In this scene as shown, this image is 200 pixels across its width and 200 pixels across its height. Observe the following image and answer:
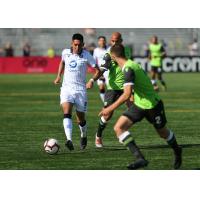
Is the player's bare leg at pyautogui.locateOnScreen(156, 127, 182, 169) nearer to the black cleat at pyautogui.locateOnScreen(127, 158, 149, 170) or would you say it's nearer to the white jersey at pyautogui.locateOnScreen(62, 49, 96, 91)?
the black cleat at pyautogui.locateOnScreen(127, 158, 149, 170)

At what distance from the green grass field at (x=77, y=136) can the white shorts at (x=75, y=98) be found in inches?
Answer: 35.8

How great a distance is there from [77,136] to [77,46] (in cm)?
301

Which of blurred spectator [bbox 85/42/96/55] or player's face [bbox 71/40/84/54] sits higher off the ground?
player's face [bbox 71/40/84/54]

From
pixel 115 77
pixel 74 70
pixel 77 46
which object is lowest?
pixel 115 77

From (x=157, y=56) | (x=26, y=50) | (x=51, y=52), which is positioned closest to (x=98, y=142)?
(x=157, y=56)

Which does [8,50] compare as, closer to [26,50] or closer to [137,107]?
[26,50]

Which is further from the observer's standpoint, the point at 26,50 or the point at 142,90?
the point at 26,50

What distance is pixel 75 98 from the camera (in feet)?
50.5

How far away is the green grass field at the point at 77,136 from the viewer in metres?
13.5

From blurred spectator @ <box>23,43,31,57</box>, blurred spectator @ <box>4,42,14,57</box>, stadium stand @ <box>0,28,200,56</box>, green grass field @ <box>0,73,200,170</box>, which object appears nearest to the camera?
green grass field @ <box>0,73,200,170</box>

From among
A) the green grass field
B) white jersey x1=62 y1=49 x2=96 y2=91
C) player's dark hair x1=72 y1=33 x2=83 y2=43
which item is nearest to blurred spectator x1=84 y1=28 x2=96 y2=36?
the green grass field

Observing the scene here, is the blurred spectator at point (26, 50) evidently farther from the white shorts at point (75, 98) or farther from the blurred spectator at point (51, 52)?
the white shorts at point (75, 98)

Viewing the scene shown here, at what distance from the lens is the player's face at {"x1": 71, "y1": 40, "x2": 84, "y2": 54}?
15300mm

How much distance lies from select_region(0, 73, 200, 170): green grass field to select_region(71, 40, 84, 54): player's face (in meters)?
2.02
